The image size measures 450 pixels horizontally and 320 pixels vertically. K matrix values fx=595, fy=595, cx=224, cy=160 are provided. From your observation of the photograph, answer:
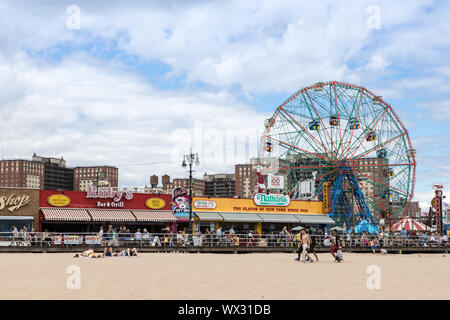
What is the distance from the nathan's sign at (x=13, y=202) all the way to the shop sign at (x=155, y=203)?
9.60 m

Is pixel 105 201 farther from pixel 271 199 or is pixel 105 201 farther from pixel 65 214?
pixel 271 199

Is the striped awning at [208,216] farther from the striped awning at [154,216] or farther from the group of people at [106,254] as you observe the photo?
the group of people at [106,254]

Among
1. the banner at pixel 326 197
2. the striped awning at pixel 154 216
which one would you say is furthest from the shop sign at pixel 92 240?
the banner at pixel 326 197

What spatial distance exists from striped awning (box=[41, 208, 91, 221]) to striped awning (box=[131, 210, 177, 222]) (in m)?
4.21

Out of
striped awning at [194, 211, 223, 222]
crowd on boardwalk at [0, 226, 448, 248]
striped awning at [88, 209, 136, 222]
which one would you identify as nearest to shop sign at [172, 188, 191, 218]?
striped awning at [194, 211, 223, 222]

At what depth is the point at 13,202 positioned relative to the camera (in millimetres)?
43094

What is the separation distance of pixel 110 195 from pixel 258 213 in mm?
13975

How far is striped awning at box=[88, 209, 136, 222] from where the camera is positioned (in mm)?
45312

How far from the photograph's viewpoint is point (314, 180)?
193ft

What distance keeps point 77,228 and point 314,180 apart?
2433cm

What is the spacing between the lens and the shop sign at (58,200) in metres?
44.8

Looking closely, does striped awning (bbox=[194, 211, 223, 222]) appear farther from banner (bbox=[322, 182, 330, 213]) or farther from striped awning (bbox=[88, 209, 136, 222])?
banner (bbox=[322, 182, 330, 213])
